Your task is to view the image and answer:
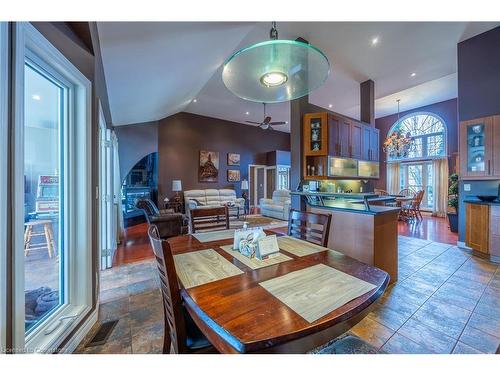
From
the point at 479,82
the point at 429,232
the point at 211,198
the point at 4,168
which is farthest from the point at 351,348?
the point at 211,198

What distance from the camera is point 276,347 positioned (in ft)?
2.09

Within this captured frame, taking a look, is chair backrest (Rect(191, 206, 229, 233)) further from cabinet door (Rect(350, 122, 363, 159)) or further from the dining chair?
cabinet door (Rect(350, 122, 363, 159))

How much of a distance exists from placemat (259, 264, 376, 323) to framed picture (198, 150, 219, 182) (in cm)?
739

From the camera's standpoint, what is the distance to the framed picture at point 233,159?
8789 mm

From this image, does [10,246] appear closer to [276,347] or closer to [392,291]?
[276,347]

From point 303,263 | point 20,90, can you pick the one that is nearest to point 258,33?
point 20,90

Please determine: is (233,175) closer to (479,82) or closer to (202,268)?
(479,82)

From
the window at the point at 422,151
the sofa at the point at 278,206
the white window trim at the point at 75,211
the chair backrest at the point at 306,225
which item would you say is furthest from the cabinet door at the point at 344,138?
the window at the point at 422,151

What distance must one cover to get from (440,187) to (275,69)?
8.90 meters

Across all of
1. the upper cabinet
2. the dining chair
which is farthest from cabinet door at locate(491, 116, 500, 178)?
the dining chair

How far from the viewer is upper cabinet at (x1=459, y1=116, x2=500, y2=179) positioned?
330 centimetres
